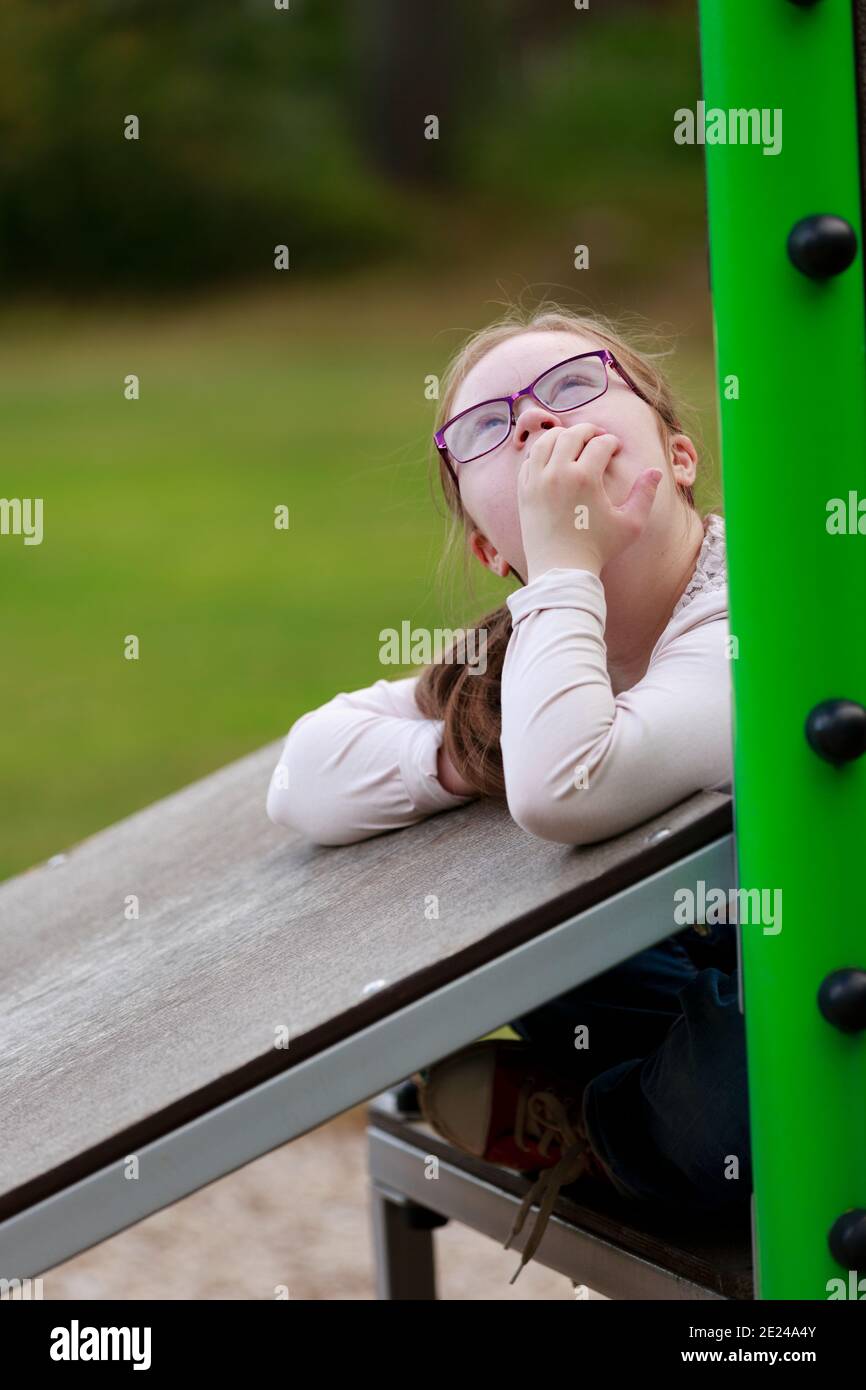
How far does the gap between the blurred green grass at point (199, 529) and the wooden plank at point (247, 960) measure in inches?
13.7

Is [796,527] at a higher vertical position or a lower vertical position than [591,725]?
higher

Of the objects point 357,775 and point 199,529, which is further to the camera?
point 199,529

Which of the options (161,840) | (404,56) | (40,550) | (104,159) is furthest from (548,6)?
(161,840)

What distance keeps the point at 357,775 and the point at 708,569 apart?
1.26 feet

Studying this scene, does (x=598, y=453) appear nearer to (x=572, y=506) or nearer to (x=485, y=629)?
(x=572, y=506)

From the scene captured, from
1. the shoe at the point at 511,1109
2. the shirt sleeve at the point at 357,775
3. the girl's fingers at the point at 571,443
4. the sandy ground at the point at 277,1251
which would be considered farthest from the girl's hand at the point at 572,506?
the sandy ground at the point at 277,1251

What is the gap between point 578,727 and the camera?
116 cm

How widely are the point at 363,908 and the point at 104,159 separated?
1744 cm

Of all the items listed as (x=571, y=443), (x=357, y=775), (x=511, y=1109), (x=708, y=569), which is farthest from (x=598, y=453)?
(x=511, y=1109)

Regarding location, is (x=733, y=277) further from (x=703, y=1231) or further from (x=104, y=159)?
(x=104, y=159)

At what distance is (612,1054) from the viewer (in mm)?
1565

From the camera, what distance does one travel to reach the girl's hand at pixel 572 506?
4.13 ft

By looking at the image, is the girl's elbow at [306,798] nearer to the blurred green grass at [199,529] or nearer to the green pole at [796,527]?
the blurred green grass at [199,529]

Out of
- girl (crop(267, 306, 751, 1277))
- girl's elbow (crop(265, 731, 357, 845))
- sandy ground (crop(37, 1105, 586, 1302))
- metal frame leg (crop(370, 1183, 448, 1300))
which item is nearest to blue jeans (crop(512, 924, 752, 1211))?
girl (crop(267, 306, 751, 1277))
